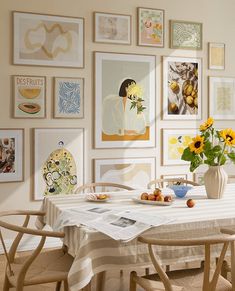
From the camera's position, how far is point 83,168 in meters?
4.80

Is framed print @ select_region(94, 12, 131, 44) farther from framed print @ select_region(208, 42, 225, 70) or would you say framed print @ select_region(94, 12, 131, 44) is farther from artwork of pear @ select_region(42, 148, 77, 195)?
artwork of pear @ select_region(42, 148, 77, 195)

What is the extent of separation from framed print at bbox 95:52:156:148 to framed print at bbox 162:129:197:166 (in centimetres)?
18

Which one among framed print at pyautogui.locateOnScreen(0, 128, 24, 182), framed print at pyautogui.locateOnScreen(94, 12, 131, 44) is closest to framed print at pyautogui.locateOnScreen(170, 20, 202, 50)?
framed print at pyautogui.locateOnScreen(94, 12, 131, 44)

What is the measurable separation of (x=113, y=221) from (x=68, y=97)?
2376 millimetres

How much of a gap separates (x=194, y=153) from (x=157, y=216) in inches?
28.2

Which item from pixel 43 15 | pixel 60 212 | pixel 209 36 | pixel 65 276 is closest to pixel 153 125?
pixel 209 36

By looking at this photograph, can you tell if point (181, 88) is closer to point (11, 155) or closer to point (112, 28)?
point (112, 28)

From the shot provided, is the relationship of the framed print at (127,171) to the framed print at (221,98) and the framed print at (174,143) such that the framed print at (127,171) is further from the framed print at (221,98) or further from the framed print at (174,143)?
the framed print at (221,98)

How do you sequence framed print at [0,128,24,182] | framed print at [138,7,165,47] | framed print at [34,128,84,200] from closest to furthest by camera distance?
framed print at [0,128,24,182]
framed print at [34,128,84,200]
framed print at [138,7,165,47]

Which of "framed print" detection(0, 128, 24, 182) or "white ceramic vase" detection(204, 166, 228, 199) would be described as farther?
"framed print" detection(0, 128, 24, 182)

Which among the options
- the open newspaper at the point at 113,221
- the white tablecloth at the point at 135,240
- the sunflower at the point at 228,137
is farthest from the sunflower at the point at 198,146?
the open newspaper at the point at 113,221

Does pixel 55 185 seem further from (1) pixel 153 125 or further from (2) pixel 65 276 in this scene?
(2) pixel 65 276

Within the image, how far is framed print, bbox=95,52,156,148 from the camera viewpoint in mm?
4840

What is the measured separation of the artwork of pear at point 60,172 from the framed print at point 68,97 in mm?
394
